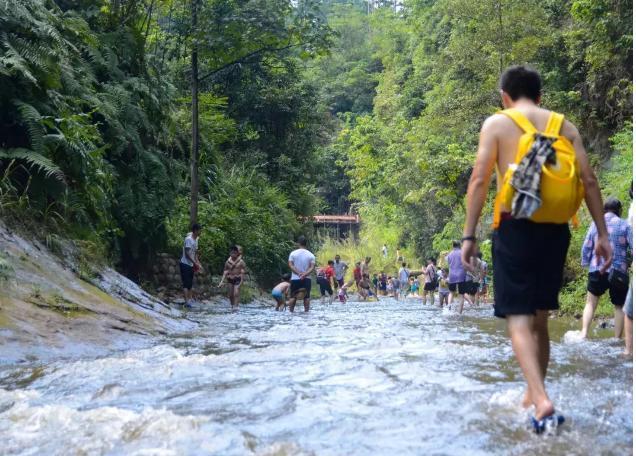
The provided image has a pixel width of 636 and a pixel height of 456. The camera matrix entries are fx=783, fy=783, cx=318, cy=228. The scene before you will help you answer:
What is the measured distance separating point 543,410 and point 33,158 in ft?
28.0

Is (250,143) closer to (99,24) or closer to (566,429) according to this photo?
(99,24)

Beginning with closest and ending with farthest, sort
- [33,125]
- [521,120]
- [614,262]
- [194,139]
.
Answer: [521,120], [614,262], [33,125], [194,139]

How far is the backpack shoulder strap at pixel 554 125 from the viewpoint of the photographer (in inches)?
170

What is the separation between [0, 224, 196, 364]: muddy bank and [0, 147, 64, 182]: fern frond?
994mm

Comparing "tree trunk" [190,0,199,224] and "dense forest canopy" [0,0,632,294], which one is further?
"tree trunk" [190,0,199,224]

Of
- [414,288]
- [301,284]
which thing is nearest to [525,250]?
[301,284]

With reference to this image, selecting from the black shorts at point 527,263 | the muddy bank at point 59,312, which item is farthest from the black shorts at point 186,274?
the black shorts at point 527,263

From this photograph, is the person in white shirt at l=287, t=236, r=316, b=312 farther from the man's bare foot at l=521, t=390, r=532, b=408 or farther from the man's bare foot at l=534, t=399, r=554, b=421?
the man's bare foot at l=534, t=399, r=554, b=421

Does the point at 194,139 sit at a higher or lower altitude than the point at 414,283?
higher

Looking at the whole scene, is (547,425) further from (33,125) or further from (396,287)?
(396,287)

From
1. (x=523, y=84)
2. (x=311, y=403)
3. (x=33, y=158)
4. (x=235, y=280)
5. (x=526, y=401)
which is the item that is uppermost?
(x=523, y=84)

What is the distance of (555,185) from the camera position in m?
4.07

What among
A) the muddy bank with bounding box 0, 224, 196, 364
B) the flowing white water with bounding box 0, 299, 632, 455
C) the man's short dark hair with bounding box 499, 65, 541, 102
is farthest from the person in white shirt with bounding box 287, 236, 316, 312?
the man's short dark hair with bounding box 499, 65, 541, 102

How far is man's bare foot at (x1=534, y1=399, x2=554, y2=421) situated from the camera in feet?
12.6
